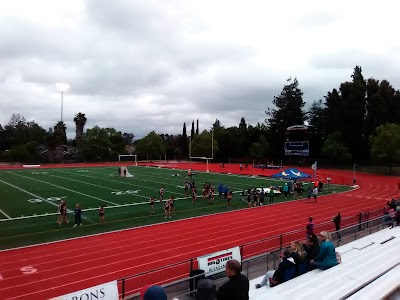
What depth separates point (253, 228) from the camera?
64.8ft

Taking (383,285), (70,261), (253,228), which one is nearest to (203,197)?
(253,228)

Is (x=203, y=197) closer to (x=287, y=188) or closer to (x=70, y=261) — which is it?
(x=287, y=188)

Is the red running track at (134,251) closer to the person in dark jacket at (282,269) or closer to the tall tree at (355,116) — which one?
the person in dark jacket at (282,269)

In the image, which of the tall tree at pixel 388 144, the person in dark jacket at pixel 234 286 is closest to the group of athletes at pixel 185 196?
the person in dark jacket at pixel 234 286

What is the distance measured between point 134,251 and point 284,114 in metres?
77.1

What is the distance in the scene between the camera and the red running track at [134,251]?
38.7 feet

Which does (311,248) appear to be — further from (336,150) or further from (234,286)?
(336,150)

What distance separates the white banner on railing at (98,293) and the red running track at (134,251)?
3.37m

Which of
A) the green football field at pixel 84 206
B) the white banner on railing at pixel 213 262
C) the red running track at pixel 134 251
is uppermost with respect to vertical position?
the white banner on railing at pixel 213 262

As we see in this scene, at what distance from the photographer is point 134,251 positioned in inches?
599

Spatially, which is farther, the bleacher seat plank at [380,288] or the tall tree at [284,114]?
the tall tree at [284,114]

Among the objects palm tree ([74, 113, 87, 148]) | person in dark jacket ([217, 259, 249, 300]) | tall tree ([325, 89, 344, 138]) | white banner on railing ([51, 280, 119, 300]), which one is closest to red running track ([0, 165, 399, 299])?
white banner on railing ([51, 280, 119, 300])

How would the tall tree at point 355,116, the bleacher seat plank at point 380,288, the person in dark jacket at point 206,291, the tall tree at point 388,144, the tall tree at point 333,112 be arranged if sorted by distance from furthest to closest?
the tall tree at point 333,112
the tall tree at point 355,116
the tall tree at point 388,144
the bleacher seat plank at point 380,288
the person in dark jacket at point 206,291

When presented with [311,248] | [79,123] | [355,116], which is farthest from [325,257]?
[79,123]
